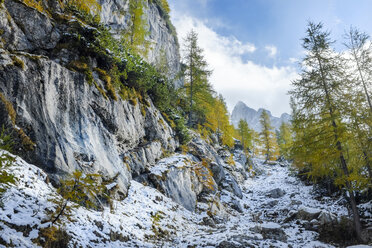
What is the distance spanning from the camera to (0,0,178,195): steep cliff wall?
632cm

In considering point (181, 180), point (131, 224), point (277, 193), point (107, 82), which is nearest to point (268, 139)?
point (277, 193)

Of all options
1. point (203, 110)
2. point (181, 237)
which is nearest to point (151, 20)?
point (203, 110)

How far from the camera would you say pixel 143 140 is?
43.2 feet

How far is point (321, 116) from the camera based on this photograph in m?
11.2

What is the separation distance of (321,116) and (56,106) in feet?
43.4

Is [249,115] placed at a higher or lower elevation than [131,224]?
higher

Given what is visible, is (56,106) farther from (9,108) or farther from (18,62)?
(18,62)

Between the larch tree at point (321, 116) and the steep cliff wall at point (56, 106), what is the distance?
984 centimetres

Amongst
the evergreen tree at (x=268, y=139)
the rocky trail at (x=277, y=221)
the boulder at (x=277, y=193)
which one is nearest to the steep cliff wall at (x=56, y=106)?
the rocky trail at (x=277, y=221)

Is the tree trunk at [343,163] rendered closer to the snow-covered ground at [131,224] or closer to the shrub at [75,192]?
the snow-covered ground at [131,224]

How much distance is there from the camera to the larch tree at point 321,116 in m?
10.3

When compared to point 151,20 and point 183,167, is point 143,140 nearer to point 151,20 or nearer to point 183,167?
point 183,167

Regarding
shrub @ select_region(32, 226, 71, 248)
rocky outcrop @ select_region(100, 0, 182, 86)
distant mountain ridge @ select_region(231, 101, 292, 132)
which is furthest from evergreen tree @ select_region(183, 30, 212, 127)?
distant mountain ridge @ select_region(231, 101, 292, 132)

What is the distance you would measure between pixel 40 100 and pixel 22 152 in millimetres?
1960
